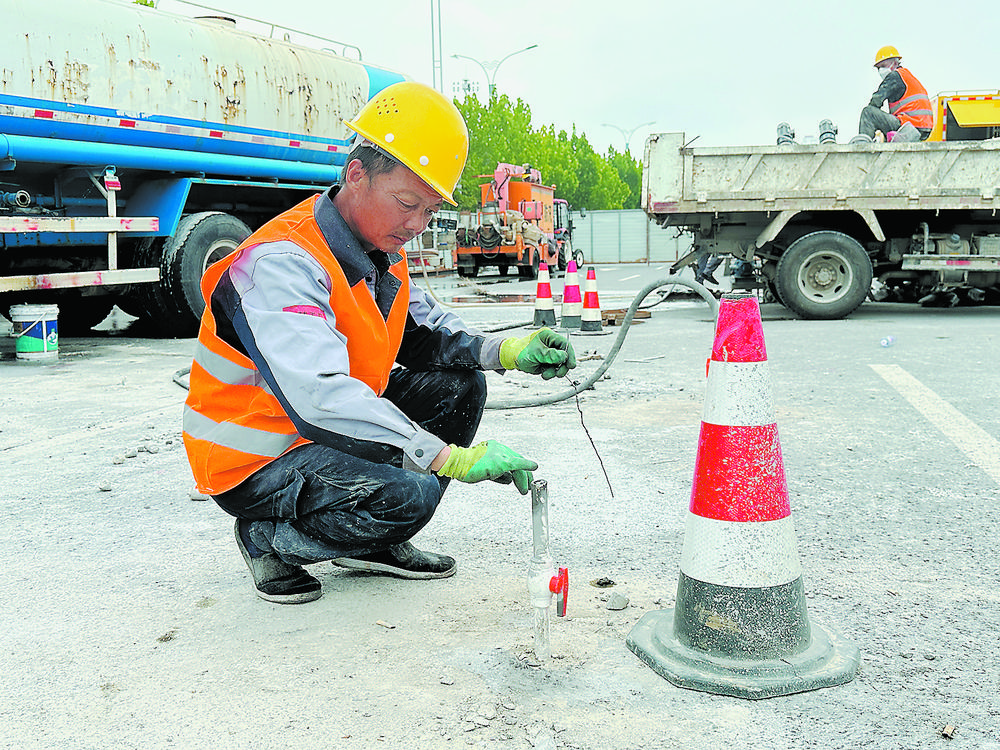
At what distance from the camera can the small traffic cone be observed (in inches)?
368

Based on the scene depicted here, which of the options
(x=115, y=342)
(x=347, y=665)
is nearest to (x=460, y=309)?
(x=115, y=342)

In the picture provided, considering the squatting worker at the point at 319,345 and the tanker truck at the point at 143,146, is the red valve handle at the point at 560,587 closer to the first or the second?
the squatting worker at the point at 319,345

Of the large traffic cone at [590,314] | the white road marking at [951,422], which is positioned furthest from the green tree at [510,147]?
the white road marking at [951,422]

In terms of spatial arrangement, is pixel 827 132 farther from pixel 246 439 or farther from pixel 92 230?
pixel 246 439

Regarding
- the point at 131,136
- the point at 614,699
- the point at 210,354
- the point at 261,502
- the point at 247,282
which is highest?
the point at 131,136

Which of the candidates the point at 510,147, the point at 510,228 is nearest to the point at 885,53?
the point at 510,228

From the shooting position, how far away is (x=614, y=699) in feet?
6.99

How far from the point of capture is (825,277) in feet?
33.5

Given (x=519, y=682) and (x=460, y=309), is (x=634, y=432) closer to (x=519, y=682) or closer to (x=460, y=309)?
(x=519, y=682)

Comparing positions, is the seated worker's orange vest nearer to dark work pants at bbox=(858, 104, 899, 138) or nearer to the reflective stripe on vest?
the reflective stripe on vest

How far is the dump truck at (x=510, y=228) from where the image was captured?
2294cm

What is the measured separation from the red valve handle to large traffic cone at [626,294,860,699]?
0.84ft

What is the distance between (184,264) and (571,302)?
148 inches

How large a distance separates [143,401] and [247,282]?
3820 mm
